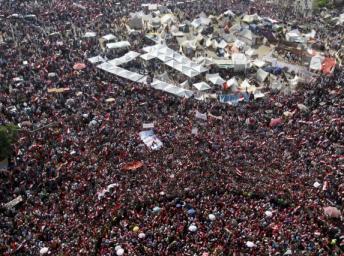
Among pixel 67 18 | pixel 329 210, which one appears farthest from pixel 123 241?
pixel 67 18

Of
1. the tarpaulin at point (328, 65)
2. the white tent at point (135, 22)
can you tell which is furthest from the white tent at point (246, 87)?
the white tent at point (135, 22)

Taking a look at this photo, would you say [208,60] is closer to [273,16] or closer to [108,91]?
[108,91]

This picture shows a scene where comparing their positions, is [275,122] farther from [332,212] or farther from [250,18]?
[250,18]

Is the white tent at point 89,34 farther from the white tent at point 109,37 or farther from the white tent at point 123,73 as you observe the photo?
the white tent at point 123,73

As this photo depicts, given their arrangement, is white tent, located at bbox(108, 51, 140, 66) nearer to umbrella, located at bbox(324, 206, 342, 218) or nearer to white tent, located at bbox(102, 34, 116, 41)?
white tent, located at bbox(102, 34, 116, 41)

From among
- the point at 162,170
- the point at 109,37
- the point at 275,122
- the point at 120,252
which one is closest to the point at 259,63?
the point at 275,122

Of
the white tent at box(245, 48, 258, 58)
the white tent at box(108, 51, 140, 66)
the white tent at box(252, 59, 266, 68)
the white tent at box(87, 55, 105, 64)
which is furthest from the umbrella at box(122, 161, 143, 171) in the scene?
the white tent at box(245, 48, 258, 58)
